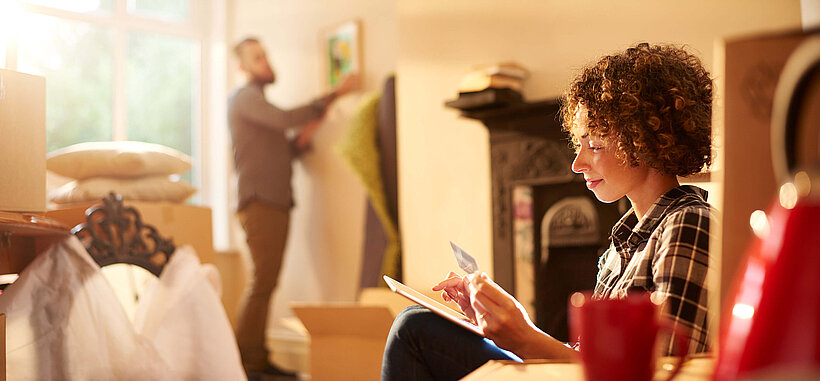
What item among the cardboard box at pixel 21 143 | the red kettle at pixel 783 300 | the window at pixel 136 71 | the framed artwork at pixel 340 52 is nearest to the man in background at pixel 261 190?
the framed artwork at pixel 340 52

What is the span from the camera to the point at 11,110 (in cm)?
151

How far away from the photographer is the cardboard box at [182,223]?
92.0 inches

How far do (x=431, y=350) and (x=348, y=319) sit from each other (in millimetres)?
1241

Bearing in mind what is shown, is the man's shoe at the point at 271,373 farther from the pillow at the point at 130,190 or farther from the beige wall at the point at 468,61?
the pillow at the point at 130,190

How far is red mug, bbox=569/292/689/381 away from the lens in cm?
50

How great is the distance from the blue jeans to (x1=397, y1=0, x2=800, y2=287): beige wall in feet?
4.77

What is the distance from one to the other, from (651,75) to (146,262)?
1.46 metres

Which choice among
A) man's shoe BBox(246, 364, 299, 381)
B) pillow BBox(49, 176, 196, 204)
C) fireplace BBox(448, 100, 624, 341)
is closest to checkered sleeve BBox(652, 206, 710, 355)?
fireplace BBox(448, 100, 624, 341)

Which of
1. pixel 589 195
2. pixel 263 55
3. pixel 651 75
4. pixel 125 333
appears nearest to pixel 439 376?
pixel 651 75

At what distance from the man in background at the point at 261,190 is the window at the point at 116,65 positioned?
30.7 inches

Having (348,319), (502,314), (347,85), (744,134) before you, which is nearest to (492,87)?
(348,319)

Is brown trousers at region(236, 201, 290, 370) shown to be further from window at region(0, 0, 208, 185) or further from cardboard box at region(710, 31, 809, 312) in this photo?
cardboard box at region(710, 31, 809, 312)

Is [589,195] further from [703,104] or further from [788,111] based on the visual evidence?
[788,111]

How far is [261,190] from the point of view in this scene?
12.4ft
